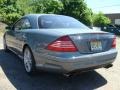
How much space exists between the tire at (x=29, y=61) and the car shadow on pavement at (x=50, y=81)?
6.4 inches

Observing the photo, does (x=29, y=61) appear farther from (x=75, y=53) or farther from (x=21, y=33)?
(x=75, y=53)

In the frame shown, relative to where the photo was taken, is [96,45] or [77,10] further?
[77,10]

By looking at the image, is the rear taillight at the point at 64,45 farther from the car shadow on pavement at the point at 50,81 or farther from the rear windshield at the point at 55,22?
the rear windshield at the point at 55,22

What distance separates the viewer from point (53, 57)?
5.03m

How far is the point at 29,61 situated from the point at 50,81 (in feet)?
2.42

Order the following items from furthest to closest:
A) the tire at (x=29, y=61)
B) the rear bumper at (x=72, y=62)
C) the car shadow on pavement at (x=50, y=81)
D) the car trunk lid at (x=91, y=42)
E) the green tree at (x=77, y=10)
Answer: the green tree at (x=77, y=10) < the tire at (x=29, y=61) < the car shadow on pavement at (x=50, y=81) < the car trunk lid at (x=91, y=42) < the rear bumper at (x=72, y=62)

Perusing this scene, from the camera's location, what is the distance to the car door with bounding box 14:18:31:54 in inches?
250

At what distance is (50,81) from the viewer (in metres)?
5.66

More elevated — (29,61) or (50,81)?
(29,61)

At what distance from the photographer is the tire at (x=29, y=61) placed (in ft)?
18.9

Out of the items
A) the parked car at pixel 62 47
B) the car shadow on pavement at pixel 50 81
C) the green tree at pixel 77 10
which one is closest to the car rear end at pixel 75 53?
the parked car at pixel 62 47

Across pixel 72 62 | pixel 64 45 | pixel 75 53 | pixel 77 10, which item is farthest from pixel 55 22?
pixel 77 10

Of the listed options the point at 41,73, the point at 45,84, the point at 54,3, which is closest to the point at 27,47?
the point at 41,73

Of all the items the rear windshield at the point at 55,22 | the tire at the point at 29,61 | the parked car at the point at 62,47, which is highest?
the rear windshield at the point at 55,22
